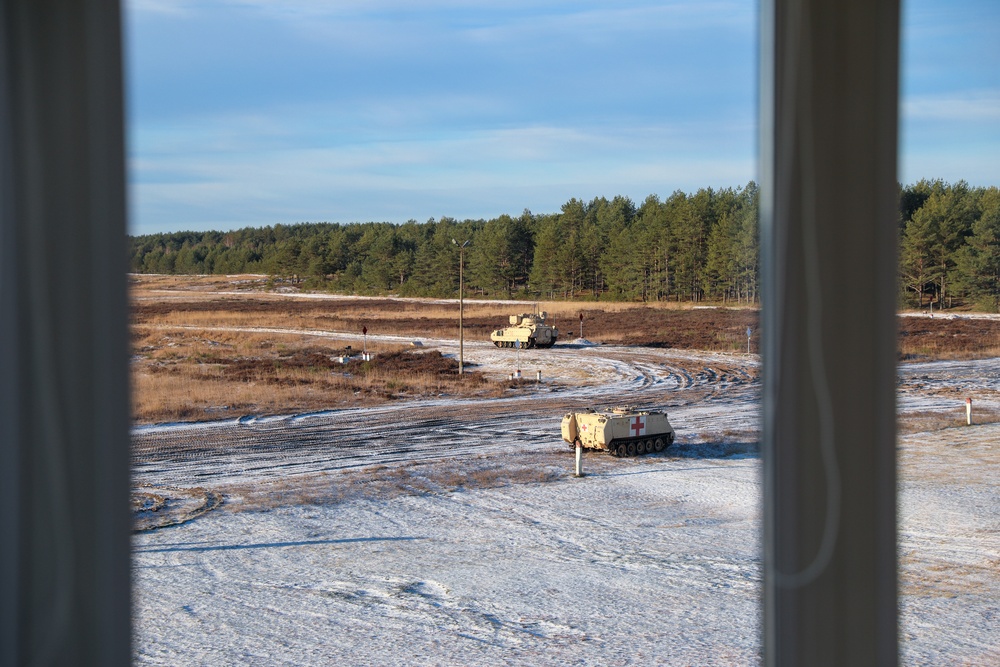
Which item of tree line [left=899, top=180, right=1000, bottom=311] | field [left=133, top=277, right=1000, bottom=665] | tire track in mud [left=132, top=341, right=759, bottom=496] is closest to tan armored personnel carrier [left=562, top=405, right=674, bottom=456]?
field [left=133, top=277, right=1000, bottom=665]

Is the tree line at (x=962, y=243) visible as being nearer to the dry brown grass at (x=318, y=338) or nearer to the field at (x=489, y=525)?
the dry brown grass at (x=318, y=338)

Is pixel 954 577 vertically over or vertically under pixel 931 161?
under

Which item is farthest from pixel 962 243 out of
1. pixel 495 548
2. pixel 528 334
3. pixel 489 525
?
pixel 528 334

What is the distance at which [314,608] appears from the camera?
434 cm

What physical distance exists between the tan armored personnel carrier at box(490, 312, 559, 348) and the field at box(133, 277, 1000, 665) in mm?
3440

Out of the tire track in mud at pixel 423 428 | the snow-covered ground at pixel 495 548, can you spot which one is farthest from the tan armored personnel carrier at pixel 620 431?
the tire track in mud at pixel 423 428

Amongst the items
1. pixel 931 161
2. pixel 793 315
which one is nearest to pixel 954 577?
pixel 931 161

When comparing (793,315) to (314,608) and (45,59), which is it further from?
(314,608)

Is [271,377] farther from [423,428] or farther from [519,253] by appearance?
[519,253]

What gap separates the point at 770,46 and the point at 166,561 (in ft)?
16.4

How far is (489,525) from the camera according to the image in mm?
5891

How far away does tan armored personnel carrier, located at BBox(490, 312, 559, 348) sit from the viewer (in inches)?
692

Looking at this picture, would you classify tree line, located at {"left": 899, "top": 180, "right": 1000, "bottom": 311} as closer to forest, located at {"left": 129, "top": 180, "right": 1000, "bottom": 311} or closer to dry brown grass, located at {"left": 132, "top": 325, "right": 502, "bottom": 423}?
forest, located at {"left": 129, "top": 180, "right": 1000, "bottom": 311}

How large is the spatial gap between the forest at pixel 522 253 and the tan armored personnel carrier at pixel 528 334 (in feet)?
14.7
